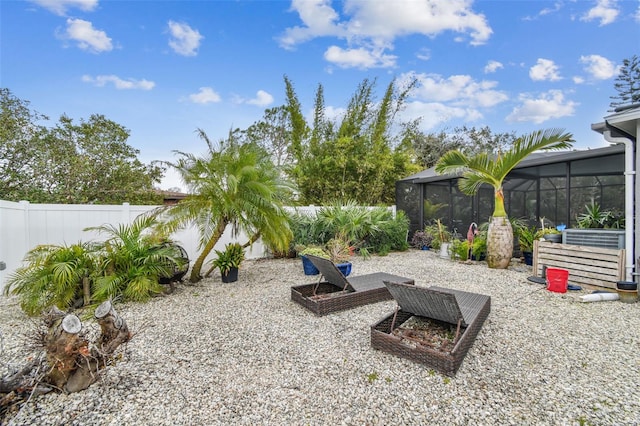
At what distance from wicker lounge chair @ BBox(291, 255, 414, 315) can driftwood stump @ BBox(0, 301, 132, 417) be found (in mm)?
2162

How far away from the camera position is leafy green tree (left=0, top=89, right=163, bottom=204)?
7.68 meters

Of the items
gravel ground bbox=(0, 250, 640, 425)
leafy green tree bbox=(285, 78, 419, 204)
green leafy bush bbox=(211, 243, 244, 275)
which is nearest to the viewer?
gravel ground bbox=(0, 250, 640, 425)

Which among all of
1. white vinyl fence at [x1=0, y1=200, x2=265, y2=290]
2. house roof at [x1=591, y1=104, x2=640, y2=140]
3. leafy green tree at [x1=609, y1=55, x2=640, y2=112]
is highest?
leafy green tree at [x1=609, y1=55, x2=640, y2=112]

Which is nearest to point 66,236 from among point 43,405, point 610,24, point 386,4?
point 43,405

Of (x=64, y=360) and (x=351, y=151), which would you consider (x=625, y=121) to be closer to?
(x=64, y=360)

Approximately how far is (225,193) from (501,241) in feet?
18.3

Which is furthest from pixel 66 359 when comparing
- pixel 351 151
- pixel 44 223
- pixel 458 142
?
pixel 458 142

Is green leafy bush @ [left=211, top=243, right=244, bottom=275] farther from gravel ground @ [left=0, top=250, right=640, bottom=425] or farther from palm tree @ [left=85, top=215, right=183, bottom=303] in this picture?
gravel ground @ [left=0, top=250, right=640, bottom=425]

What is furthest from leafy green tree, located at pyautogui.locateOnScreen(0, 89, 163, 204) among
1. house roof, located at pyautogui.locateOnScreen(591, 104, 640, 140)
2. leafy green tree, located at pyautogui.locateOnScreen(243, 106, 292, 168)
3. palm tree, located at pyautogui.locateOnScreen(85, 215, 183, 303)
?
house roof, located at pyautogui.locateOnScreen(591, 104, 640, 140)

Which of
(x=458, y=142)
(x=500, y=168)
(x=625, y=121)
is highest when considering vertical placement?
(x=458, y=142)

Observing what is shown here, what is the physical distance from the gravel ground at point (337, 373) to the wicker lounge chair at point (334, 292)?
0.43ft

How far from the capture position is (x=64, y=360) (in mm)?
2141

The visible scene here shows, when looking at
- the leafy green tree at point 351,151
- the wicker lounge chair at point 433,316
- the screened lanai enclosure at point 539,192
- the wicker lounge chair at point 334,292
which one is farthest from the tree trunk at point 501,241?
the leafy green tree at point 351,151

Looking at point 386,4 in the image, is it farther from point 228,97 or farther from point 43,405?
point 43,405
